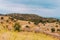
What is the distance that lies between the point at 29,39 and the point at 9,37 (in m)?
2.20

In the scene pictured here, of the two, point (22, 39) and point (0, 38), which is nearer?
point (0, 38)

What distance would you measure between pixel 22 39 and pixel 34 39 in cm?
171

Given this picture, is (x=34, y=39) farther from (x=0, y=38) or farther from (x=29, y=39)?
(x=0, y=38)

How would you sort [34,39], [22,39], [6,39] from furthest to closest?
[34,39] → [22,39] → [6,39]

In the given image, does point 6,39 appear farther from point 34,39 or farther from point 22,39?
point 34,39

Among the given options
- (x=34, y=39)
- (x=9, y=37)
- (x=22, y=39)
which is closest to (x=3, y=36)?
(x=9, y=37)

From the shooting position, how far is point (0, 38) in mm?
17906

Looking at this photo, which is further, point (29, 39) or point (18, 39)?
point (29, 39)

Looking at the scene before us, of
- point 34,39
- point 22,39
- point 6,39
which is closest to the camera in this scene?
point 6,39

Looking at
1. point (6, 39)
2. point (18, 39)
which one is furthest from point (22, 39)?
point (6, 39)

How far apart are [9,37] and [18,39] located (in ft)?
2.51

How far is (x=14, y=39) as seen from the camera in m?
18.5

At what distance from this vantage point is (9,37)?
18625 millimetres

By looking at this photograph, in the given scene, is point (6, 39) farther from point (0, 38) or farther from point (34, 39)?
point (34, 39)
